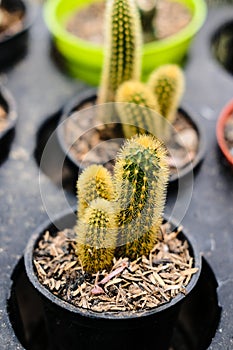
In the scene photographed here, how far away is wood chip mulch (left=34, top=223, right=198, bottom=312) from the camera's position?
119cm

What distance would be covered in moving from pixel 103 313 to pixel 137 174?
0.30 metres

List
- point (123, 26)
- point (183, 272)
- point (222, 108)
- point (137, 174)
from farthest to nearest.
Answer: point (222, 108)
point (123, 26)
point (183, 272)
point (137, 174)

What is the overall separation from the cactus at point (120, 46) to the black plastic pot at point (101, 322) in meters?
0.51

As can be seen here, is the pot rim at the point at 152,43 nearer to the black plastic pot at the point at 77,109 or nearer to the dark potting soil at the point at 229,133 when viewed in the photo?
the black plastic pot at the point at 77,109

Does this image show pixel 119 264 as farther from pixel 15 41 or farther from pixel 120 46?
pixel 15 41

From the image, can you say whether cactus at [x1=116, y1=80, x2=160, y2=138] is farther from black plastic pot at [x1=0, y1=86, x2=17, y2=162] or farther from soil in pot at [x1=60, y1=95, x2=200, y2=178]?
black plastic pot at [x1=0, y1=86, x2=17, y2=162]

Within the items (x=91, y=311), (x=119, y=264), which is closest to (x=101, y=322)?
(x=91, y=311)

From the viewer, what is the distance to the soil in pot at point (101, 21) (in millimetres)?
2143

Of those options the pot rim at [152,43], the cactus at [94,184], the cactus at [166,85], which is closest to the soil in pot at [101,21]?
the pot rim at [152,43]

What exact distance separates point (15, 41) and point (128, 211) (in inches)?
44.0

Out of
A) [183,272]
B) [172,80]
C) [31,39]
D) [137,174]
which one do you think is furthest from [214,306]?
[31,39]

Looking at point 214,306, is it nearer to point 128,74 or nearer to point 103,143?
point 103,143

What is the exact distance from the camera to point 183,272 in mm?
1245

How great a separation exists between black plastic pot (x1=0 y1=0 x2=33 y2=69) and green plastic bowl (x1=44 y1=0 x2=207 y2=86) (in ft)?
0.31
